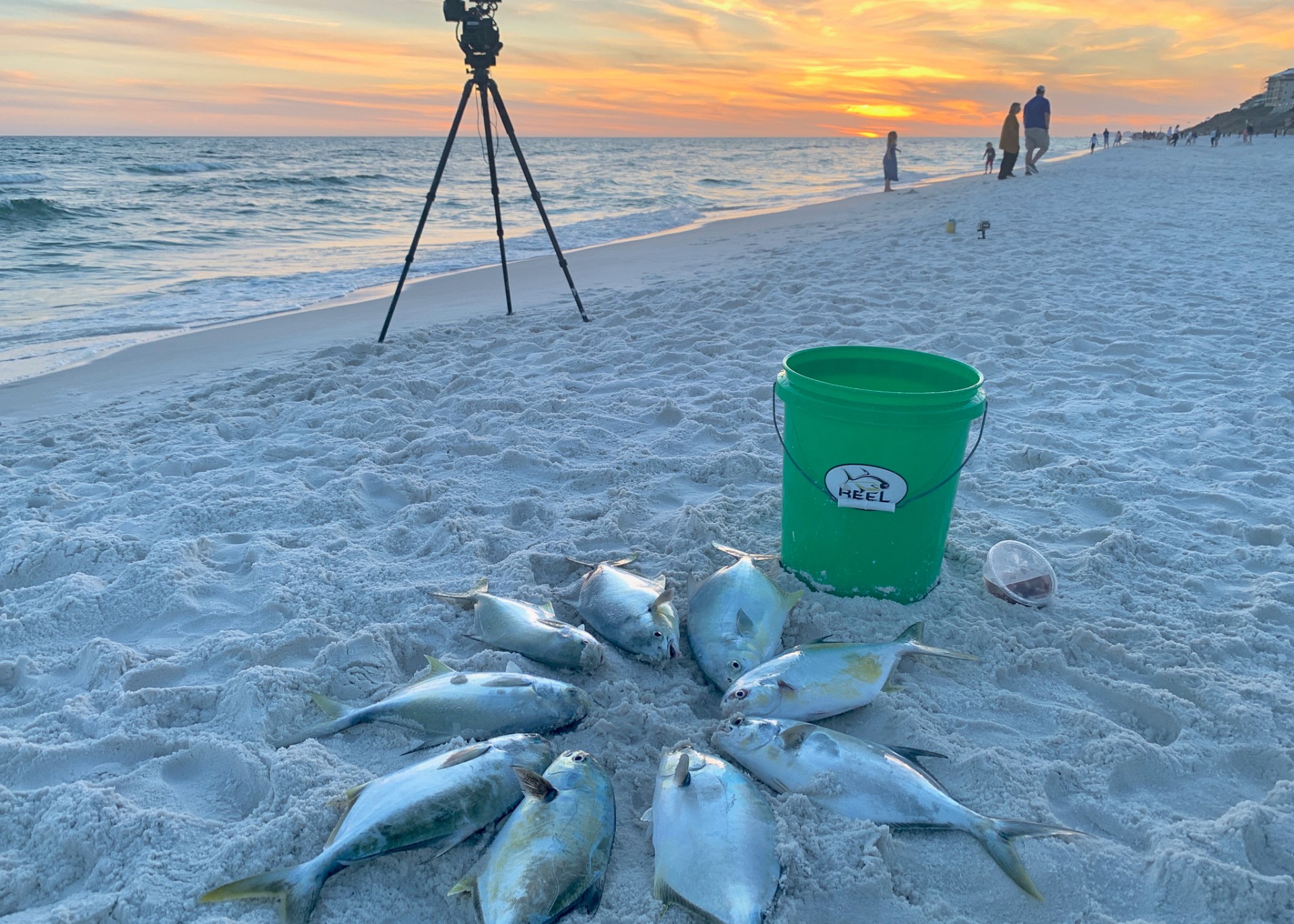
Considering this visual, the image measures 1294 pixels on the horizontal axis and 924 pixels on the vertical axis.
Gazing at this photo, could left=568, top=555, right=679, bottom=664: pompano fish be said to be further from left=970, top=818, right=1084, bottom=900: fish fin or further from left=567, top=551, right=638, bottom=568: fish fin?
left=970, top=818, right=1084, bottom=900: fish fin

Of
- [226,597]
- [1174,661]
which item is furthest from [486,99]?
[1174,661]

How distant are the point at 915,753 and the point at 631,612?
35.1 inches

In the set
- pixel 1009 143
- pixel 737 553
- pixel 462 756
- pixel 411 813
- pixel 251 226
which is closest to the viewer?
pixel 411 813

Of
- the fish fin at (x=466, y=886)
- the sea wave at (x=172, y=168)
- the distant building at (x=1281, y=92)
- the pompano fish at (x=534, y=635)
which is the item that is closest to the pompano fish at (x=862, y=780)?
the pompano fish at (x=534, y=635)

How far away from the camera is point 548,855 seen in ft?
4.87

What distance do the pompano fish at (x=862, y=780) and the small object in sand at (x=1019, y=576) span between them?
845 mm

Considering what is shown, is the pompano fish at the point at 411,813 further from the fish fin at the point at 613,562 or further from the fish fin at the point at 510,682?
the fish fin at the point at 613,562

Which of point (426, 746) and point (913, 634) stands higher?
point (913, 634)

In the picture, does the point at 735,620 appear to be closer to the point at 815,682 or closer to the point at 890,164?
the point at 815,682

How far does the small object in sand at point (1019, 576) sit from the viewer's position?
243 cm

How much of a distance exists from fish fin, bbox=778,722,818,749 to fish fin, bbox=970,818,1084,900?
0.40m

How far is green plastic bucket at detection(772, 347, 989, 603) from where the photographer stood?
7.13 feet

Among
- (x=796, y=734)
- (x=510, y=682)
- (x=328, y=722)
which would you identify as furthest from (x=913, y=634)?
(x=328, y=722)

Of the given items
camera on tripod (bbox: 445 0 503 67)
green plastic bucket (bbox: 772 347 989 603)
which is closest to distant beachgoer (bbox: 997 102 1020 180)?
camera on tripod (bbox: 445 0 503 67)
